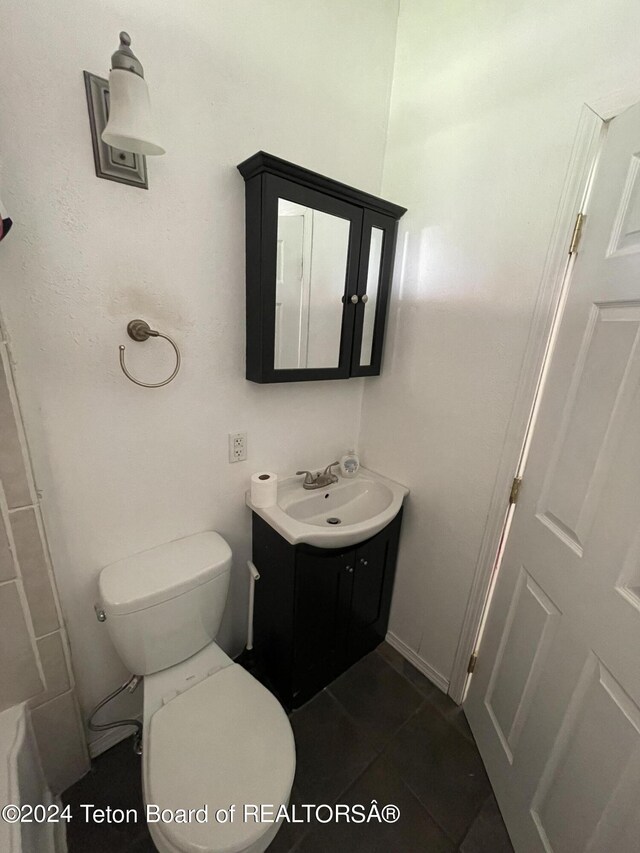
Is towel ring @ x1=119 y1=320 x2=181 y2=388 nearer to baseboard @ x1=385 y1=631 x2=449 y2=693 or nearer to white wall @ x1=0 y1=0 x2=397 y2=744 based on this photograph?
white wall @ x1=0 y1=0 x2=397 y2=744

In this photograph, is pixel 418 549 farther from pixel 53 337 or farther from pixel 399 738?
pixel 53 337

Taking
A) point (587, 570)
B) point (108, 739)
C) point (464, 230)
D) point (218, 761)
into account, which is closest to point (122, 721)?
point (108, 739)

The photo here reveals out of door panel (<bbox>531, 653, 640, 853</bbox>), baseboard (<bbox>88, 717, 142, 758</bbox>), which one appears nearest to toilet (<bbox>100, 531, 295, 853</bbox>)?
baseboard (<bbox>88, 717, 142, 758</bbox>)

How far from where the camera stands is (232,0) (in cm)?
94

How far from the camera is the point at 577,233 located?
3.07 ft

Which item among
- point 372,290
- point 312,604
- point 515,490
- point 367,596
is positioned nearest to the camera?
point 515,490

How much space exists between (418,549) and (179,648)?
3.27 ft

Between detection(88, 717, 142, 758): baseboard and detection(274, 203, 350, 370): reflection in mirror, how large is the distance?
4.75 ft

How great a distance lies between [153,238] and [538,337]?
117cm

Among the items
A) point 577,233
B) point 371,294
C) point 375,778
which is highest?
point 577,233

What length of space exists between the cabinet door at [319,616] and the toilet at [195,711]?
257 mm

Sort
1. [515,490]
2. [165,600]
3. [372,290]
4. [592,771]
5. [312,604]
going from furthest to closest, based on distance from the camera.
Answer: [372,290] < [312,604] < [515,490] < [165,600] < [592,771]

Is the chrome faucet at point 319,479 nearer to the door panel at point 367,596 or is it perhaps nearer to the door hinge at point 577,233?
the door panel at point 367,596

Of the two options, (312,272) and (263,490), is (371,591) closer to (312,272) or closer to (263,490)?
(263,490)
